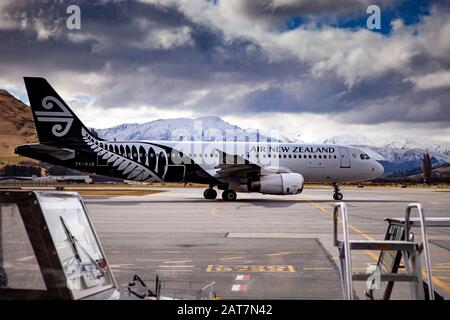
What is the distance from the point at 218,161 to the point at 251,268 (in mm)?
34499

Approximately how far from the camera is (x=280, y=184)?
4050 cm

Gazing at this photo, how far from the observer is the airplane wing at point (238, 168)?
43812mm

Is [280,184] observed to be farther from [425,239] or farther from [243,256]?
[425,239]

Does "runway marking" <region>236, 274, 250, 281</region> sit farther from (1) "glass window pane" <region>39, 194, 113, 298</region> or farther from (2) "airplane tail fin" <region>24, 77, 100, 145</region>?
(2) "airplane tail fin" <region>24, 77, 100, 145</region>

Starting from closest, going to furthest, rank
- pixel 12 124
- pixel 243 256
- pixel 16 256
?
pixel 16 256 → pixel 12 124 → pixel 243 256

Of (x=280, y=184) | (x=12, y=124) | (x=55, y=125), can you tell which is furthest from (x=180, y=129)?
(x=280, y=184)

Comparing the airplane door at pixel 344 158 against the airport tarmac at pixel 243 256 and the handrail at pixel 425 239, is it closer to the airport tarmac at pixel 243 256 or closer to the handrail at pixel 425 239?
the airport tarmac at pixel 243 256

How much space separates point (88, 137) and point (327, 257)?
33380mm

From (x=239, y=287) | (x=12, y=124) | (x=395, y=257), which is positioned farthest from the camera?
(x=239, y=287)

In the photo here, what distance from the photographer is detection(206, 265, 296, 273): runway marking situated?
38.5 feet
